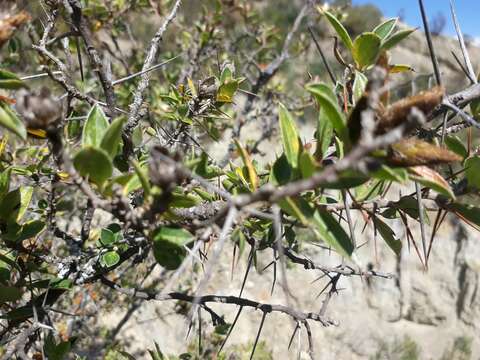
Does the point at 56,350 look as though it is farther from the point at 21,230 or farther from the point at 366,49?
the point at 366,49

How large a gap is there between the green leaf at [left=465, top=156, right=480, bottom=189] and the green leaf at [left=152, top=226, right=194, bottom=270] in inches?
13.4

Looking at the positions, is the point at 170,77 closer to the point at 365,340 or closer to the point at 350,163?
the point at 350,163

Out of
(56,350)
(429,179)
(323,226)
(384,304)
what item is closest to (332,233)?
(323,226)

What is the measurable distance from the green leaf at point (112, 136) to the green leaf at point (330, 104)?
7.5 inches

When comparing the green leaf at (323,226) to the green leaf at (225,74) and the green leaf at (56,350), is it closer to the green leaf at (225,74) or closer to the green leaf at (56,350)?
the green leaf at (225,74)

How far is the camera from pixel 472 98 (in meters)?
0.57

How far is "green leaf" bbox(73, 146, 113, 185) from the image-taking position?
0.40 m

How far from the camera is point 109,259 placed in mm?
660

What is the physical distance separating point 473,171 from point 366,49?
23 cm

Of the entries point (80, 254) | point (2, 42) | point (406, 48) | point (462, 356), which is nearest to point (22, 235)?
point (80, 254)

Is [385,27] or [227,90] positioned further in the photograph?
[227,90]

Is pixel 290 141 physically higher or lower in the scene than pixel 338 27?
lower

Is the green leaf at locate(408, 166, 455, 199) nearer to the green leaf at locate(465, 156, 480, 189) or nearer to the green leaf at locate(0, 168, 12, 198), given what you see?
the green leaf at locate(465, 156, 480, 189)

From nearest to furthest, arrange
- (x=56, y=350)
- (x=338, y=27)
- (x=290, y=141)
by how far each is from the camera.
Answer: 1. (x=290, y=141)
2. (x=338, y=27)
3. (x=56, y=350)
